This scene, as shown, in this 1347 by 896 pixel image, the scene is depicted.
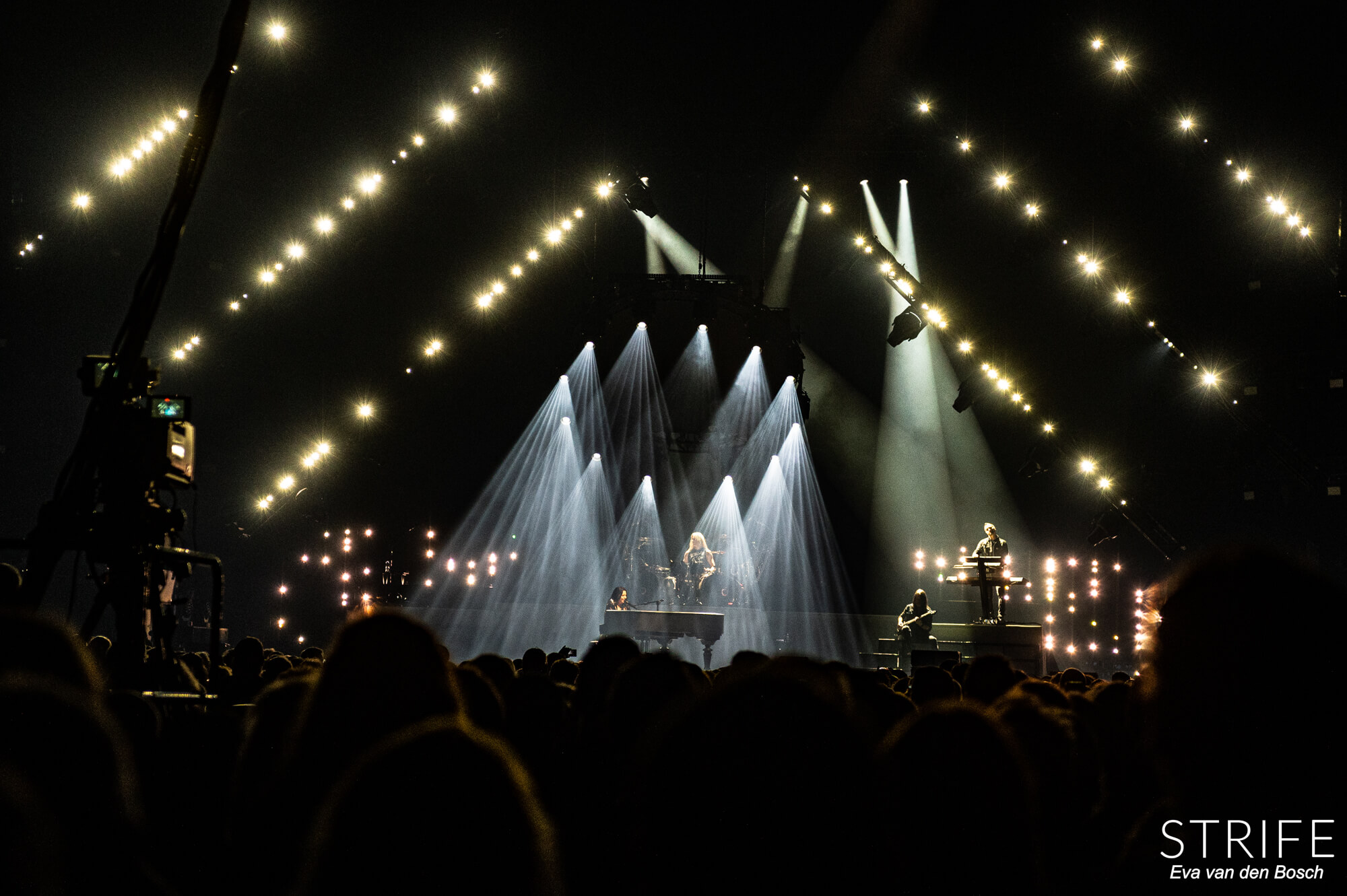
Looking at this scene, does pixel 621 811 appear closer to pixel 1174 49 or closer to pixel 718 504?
pixel 1174 49

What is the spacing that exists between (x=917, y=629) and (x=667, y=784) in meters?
12.5

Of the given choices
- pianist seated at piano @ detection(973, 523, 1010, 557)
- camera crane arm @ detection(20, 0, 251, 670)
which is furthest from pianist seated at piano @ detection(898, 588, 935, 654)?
camera crane arm @ detection(20, 0, 251, 670)

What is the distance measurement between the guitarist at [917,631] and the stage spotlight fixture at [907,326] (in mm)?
4976

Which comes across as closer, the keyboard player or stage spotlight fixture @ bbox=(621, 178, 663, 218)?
the keyboard player

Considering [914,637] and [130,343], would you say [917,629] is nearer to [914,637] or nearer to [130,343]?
[914,637]

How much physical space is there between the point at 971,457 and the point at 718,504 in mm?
5579

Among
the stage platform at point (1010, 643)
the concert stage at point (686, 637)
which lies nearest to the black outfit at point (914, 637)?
the stage platform at point (1010, 643)

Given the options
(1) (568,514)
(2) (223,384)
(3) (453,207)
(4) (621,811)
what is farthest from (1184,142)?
(2) (223,384)

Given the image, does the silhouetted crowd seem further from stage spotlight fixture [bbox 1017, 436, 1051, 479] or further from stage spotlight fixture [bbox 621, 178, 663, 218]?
stage spotlight fixture [bbox 1017, 436, 1051, 479]

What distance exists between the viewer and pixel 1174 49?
12.0 m

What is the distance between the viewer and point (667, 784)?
116 centimetres

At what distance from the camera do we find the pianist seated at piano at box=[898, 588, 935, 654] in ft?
42.2

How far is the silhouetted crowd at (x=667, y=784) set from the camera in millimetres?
826

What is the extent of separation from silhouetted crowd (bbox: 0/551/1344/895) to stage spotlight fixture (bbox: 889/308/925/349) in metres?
14.2
